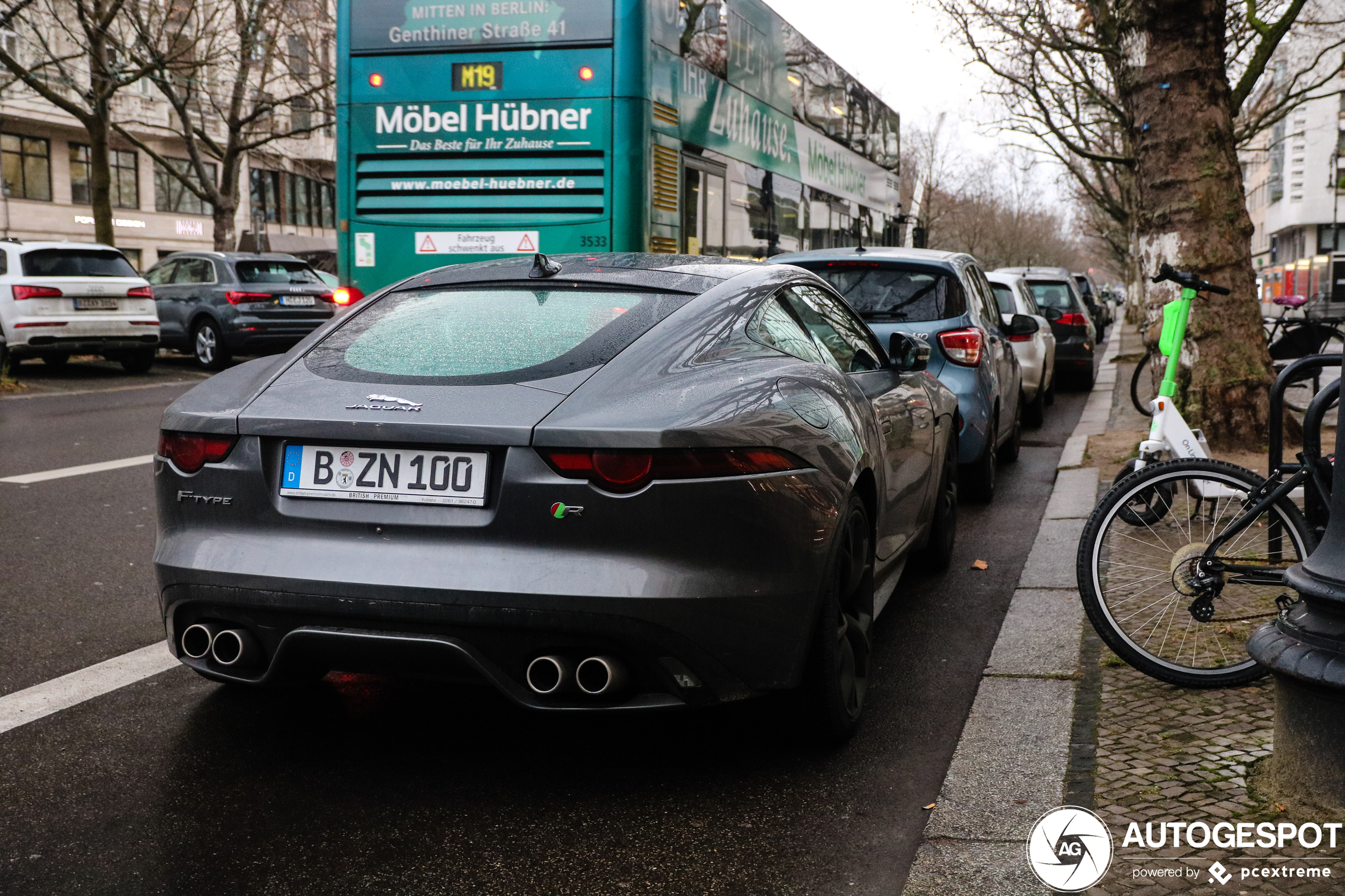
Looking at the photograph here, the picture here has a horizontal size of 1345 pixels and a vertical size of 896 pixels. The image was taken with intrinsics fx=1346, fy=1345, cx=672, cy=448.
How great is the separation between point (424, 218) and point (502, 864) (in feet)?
29.7

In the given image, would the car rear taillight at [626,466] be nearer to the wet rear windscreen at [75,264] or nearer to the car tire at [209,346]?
the wet rear windscreen at [75,264]

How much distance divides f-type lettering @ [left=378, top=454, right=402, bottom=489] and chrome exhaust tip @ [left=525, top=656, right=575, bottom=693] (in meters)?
0.57

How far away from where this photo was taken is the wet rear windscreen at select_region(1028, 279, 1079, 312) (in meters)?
21.3

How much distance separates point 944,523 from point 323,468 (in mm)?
3580

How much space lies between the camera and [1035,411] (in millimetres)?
13398

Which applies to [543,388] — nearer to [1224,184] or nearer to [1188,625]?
[1188,625]

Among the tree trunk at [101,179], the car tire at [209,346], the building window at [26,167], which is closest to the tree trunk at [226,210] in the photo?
the tree trunk at [101,179]

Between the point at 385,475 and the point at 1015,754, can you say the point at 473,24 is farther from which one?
the point at 1015,754

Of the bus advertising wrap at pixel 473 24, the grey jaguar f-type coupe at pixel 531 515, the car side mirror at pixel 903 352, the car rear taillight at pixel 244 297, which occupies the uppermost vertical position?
the bus advertising wrap at pixel 473 24

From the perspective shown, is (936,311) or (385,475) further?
(936,311)

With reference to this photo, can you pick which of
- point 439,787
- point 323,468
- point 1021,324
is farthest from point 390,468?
point 1021,324

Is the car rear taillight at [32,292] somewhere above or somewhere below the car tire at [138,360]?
above

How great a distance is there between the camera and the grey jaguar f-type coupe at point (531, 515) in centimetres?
327

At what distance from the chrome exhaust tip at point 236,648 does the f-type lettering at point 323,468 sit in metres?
0.45
